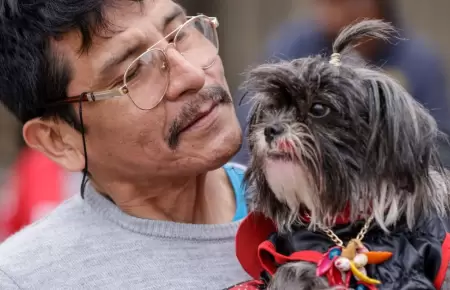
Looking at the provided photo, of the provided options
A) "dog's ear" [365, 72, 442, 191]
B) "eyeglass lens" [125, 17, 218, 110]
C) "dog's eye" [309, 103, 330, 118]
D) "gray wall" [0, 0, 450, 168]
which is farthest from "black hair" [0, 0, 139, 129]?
"gray wall" [0, 0, 450, 168]

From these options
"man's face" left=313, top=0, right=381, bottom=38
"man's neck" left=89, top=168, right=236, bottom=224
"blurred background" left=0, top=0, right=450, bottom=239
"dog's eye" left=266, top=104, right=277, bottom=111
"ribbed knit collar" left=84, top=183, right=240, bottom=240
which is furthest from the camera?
"man's face" left=313, top=0, right=381, bottom=38

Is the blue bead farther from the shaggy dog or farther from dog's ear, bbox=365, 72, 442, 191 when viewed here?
dog's ear, bbox=365, 72, 442, 191

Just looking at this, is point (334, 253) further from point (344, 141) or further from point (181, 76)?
point (181, 76)

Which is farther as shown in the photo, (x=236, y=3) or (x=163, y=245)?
(x=236, y=3)

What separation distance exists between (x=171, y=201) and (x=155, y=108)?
366 millimetres

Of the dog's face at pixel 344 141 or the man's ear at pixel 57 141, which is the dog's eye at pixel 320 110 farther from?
the man's ear at pixel 57 141

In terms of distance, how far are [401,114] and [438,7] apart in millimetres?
3987

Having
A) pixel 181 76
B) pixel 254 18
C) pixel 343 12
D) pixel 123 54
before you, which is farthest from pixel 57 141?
pixel 254 18

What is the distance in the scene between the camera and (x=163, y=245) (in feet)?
8.18

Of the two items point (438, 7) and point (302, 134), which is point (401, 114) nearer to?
point (302, 134)

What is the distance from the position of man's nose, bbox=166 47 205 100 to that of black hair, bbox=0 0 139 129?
24 centimetres

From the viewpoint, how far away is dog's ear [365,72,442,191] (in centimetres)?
202

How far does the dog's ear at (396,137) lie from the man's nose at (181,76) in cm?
60

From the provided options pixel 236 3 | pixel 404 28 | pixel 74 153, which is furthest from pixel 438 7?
pixel 74 153
